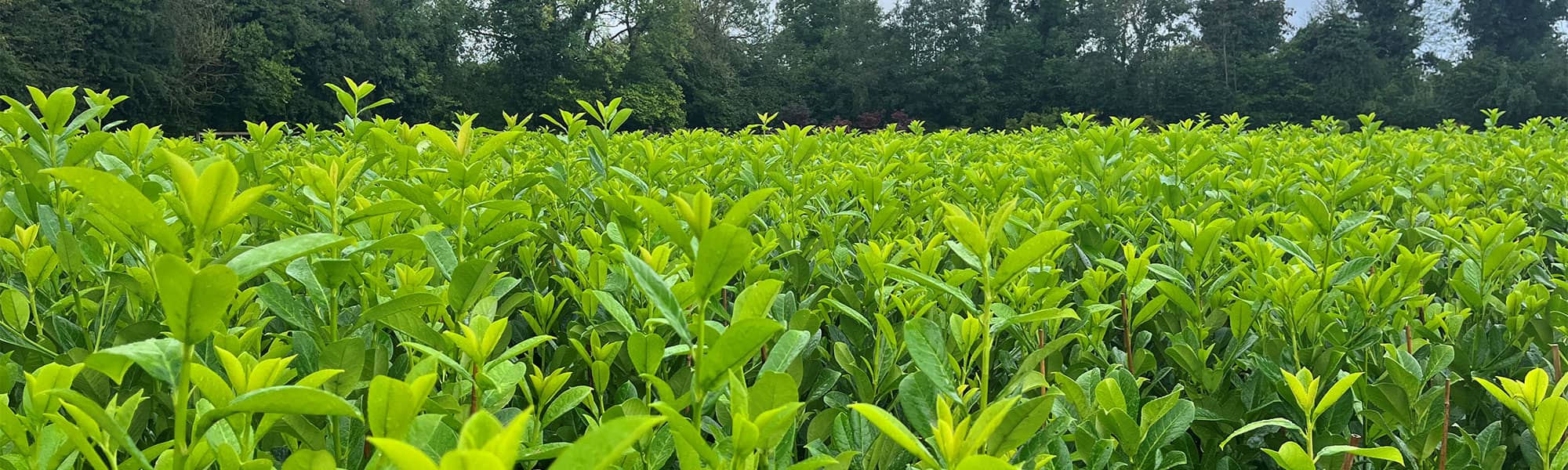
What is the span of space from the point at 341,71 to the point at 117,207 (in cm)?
4005

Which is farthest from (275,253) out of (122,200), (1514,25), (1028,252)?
(1514,25)

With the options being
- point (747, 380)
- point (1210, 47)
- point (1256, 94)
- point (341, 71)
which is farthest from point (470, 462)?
point (1210, 47)

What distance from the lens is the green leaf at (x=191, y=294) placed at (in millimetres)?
619

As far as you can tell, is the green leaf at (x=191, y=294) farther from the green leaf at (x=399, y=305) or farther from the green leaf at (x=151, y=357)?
the green leaf at (x=399, y=305)

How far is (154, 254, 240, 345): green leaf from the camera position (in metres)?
0.62

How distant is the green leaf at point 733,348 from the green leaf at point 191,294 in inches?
13.5

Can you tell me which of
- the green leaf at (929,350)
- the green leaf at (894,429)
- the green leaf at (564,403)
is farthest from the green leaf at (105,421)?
the green leaf at (929,350)

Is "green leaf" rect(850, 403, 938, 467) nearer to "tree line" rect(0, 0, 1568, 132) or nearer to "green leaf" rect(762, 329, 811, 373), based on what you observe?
"green leaf" rect(762, 329, 811, 373)

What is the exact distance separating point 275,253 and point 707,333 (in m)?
0.46

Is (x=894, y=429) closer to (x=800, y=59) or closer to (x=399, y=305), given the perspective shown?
(x=399, y=305)

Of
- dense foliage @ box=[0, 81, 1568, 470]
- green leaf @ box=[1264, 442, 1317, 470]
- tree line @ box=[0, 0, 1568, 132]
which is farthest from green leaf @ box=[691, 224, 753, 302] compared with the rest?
tree line @ box=[0, 0, 1568, 132]

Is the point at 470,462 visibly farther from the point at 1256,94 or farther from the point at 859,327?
the point at 1256,94

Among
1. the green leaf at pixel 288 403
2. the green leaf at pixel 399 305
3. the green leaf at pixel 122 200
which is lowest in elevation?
the green leaf at pixel 399 305

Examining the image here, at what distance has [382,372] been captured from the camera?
1.12 meters
